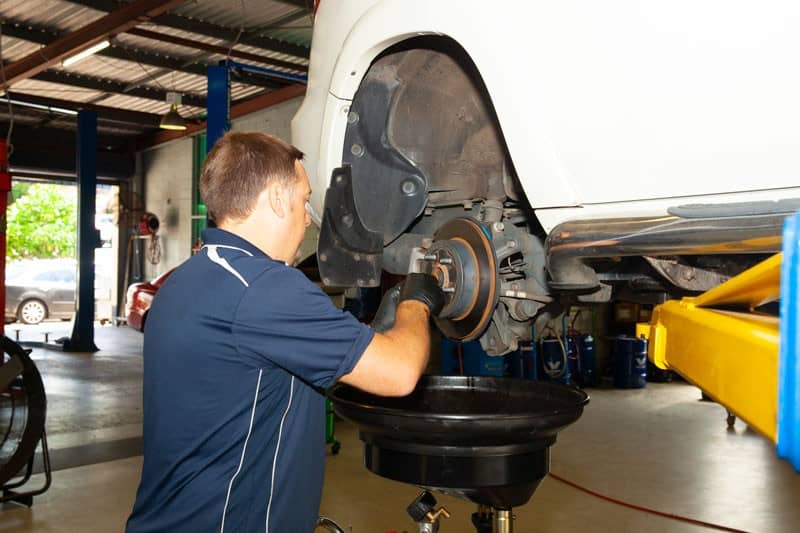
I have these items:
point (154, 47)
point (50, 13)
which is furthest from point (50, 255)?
point (50, 13)

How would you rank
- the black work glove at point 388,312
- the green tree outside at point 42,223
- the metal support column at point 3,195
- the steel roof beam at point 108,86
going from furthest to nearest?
1. the green tree outside at point 42,223
2. the steel roof beam at point 108,86
3. the metal support column at point 3,195
4. the black work glove at point 388,312

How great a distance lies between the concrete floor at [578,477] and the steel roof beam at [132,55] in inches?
172

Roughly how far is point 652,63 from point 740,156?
23 centimetres

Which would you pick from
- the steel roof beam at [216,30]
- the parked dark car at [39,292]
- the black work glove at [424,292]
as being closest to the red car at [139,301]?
the steel roof beam at [216,30]

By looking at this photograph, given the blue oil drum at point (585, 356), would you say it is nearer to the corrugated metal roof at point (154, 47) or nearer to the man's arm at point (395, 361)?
the corrugated metal roof at point (154, 47)

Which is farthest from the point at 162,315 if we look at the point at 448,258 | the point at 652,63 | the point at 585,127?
the point at 652,63

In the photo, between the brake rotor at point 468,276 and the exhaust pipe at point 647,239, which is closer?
the exhaust pipe at point 647,239

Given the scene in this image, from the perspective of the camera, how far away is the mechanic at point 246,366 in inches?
55.0

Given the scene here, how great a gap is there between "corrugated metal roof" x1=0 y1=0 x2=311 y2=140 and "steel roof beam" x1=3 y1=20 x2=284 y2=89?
1cm

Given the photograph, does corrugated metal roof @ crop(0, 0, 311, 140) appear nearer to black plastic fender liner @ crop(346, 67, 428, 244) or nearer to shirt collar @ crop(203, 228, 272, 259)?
black plastic fender liner @ crop(346, 67, 428, 244)

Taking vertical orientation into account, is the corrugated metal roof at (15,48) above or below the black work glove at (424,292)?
above

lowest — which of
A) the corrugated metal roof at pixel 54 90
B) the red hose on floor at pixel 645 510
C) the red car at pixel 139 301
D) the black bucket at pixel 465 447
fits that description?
the red hose on floor at pixel 645 510

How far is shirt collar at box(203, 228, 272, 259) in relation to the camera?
1.54 m

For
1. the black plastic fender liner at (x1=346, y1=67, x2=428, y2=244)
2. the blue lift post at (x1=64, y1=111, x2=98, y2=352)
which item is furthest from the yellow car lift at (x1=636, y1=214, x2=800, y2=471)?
the blue lift post at (x1=64, y1=111, x2=98, y2=352)
